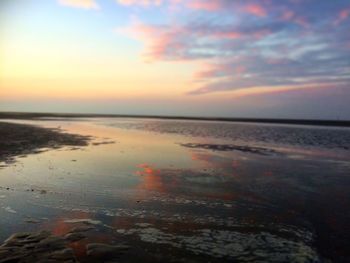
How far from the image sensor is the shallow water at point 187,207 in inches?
323

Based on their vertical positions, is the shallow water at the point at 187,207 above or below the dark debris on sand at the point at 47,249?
below

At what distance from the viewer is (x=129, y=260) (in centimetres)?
725

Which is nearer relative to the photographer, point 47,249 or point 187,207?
point 47,249

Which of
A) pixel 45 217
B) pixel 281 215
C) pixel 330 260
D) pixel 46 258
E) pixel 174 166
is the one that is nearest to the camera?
pixel 46 258

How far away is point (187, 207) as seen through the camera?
1159 centimetres

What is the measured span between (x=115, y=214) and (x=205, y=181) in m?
6.45

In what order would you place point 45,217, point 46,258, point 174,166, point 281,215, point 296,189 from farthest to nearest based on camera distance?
point 174,166
point 296,189
point 281,215
point 45,217
point 46,258

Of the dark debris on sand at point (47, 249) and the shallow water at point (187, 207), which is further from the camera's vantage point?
the shallow water at point (187, 207)

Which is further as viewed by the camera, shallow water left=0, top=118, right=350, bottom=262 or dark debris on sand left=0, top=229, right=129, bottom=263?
shallow water left=0, top=118, right=350, bottom=262

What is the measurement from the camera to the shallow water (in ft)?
26.9

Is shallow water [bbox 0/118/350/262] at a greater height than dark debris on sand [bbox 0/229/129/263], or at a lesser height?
lesser

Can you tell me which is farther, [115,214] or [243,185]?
[243,185]

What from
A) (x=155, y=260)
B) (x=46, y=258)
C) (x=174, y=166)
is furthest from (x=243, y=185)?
(x=46, y=258)

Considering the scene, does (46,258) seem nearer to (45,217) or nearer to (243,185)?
(45,217)
